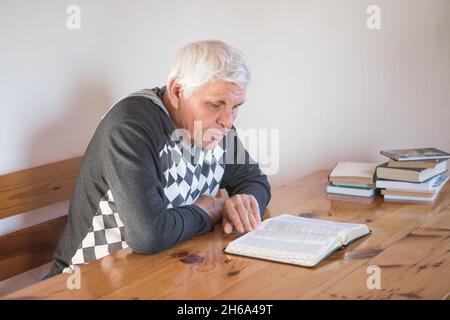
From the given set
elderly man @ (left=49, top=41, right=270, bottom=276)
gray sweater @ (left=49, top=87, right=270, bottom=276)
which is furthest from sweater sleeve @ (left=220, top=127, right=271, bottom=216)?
elderly man @ (left=49, top=41, right=270, bottom=276)

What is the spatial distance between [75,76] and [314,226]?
0.97 metres

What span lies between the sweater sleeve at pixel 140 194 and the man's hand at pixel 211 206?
81mm

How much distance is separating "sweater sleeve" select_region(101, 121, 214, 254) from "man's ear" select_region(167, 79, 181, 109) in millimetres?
165

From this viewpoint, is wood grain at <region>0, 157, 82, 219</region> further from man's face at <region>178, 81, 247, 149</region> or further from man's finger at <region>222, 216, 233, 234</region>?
man's finger at <region>222, 216, 233, 234</region>

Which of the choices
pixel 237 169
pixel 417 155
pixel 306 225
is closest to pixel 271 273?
pixel 306 225

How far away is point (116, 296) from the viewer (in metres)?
1.20

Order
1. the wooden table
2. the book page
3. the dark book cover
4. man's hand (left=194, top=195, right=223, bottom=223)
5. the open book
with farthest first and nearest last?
the dark book cover, man's hand (left=194, top=195, right=223, bottom=223), the book page, the open book, the wooden table

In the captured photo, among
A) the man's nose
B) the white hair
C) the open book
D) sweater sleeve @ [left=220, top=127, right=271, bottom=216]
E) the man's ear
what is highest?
the white hair

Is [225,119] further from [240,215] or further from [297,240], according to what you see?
[297,240]

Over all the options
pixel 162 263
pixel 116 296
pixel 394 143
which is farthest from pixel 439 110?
pixel 116 296

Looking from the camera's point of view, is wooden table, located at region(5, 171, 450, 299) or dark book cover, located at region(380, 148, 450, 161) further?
dark book cover, located at region(380, 148, 450, 161)

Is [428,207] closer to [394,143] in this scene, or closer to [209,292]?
[394,143]

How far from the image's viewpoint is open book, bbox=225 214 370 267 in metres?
1.39

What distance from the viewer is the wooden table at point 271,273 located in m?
1.21
